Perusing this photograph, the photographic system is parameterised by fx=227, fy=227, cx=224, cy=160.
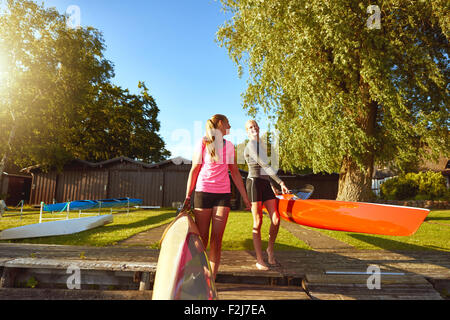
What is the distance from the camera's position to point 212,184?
2561 millimetres

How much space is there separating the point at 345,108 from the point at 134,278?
8744mm

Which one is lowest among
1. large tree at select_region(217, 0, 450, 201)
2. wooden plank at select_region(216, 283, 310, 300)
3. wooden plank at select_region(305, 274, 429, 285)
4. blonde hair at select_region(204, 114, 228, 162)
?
wooden plank at select_region(216, 283, 310, 300)

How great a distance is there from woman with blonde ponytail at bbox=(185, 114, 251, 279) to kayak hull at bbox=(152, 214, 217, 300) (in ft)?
1.21

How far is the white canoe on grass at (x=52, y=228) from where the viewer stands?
5223 millimetres

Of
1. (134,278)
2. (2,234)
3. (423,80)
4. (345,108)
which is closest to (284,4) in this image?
(345,108)

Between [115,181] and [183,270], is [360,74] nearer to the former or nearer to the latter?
[183,270]

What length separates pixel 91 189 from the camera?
17.3 metres

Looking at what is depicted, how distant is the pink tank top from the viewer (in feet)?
8.39

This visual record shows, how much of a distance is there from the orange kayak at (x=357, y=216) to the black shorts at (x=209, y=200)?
2.46 metres

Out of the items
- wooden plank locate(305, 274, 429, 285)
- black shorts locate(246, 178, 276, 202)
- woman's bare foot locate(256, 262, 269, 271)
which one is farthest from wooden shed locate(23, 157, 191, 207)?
wooden plank locate(305, 274, 429, 285)

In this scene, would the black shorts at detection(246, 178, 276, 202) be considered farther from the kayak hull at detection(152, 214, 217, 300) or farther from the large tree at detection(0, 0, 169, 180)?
the large tree at detection(0, 0, 169, 180)
